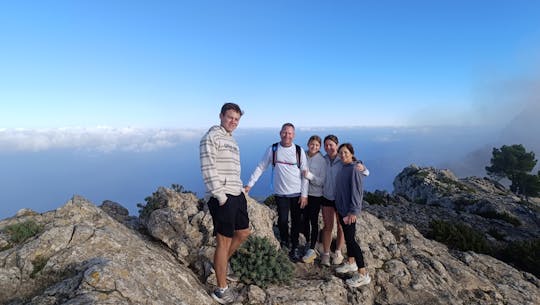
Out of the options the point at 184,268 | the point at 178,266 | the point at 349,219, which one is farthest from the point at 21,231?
the point at 349,219

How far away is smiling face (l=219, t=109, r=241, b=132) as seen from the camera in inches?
214

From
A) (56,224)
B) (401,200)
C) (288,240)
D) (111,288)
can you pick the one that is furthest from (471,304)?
(401,200)

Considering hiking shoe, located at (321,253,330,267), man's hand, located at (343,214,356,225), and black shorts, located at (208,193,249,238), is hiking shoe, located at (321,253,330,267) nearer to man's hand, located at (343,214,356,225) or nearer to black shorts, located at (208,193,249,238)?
man's hand, located at (343,214,356,225)

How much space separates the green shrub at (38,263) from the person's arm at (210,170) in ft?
10.5

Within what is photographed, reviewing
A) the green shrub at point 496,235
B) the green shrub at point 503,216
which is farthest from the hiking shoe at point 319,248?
the green shrub at point 503,216

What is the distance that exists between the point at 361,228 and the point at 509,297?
4.35 m

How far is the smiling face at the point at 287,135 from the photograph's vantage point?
7090 millimetres

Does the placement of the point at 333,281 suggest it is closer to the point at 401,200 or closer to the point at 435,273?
the point at 435,273

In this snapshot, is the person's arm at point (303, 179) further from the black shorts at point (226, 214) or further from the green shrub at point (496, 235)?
the green shrub at point (496, 235)

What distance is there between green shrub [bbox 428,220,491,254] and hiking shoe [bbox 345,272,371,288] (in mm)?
6450

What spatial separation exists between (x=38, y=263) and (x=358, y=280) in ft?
22.4

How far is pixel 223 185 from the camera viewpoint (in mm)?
5262

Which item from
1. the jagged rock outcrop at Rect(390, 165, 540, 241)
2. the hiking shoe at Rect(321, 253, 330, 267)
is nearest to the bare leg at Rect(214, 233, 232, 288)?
the hiking shoe at Rect(321, 253, 330, 267)

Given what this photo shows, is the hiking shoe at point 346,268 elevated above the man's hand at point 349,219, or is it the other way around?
the man's hand at point 349,219
